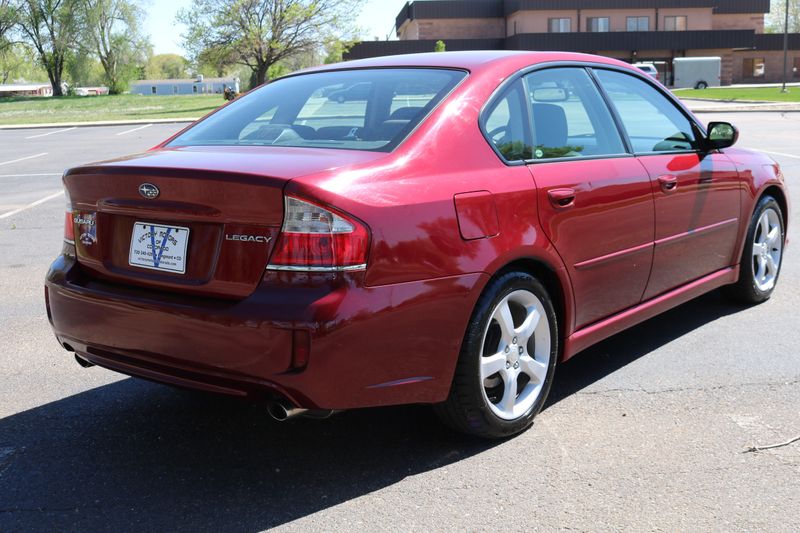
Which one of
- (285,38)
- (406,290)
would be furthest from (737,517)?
(285,38)

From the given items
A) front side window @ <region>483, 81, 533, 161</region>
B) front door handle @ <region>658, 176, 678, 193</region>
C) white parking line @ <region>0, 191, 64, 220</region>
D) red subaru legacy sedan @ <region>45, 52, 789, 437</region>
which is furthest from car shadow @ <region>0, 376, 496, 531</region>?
white parking line @ <region>0, 191, 64, 220</region>

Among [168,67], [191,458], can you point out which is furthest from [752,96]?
[168,67]

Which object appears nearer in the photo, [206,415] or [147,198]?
[147,198]

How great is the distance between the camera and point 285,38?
174ft

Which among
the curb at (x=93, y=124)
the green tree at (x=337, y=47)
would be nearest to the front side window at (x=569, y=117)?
the curb at (x=93, y=124)

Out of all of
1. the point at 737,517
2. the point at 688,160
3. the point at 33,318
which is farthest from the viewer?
the point at 33,318

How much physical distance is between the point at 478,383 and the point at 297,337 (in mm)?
852

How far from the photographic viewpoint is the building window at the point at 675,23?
69.9m

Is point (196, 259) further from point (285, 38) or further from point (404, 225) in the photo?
point (285, 38)

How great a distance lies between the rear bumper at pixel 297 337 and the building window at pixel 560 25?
68.8m

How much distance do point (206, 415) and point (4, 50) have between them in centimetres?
7756

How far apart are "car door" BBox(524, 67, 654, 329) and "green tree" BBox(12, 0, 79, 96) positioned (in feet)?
245

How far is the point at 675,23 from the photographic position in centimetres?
7019

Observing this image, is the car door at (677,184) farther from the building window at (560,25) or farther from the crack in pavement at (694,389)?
the building window at (560,25)
